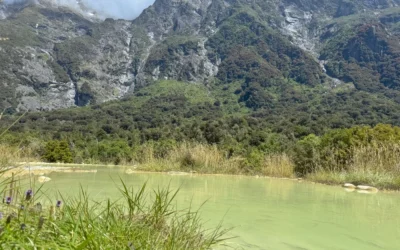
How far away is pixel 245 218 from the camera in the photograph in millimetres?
3902

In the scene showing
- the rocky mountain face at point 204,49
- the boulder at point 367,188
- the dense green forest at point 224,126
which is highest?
the rocky mountain face at point 204,49

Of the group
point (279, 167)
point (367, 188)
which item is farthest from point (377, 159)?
point (279, 167)

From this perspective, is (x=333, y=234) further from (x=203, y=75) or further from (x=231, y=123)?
(x=203, y=75)

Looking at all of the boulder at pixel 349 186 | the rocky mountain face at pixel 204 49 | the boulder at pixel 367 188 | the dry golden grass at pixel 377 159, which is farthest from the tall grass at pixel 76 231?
the rocky mountain face at pixel 204 49

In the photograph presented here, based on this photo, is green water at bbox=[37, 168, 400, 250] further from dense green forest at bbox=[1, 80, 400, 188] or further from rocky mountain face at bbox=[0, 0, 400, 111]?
rocky mountain face at bbox=[0, 0, 400, 111]

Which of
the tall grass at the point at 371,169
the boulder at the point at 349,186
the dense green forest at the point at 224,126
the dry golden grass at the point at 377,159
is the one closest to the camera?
the boulder at the point at 349,186

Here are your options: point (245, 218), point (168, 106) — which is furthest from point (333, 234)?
point (168, 106)

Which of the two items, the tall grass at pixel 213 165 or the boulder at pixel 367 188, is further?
the tall grass at pixel 213 165

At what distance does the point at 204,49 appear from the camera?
9981 centimetres

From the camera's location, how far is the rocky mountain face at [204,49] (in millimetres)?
78188

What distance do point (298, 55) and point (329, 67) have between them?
7.16 meters

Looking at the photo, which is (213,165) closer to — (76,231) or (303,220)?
(303,220)

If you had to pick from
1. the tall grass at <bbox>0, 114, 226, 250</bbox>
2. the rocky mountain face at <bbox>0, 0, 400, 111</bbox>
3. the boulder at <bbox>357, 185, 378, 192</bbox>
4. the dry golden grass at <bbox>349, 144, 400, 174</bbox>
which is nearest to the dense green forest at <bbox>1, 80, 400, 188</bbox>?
the dry golden grass at <bbox>349, 144, 400, 174</bbox>

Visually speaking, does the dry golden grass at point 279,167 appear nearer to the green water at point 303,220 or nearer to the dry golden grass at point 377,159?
the dry golden grass at point 377,159
